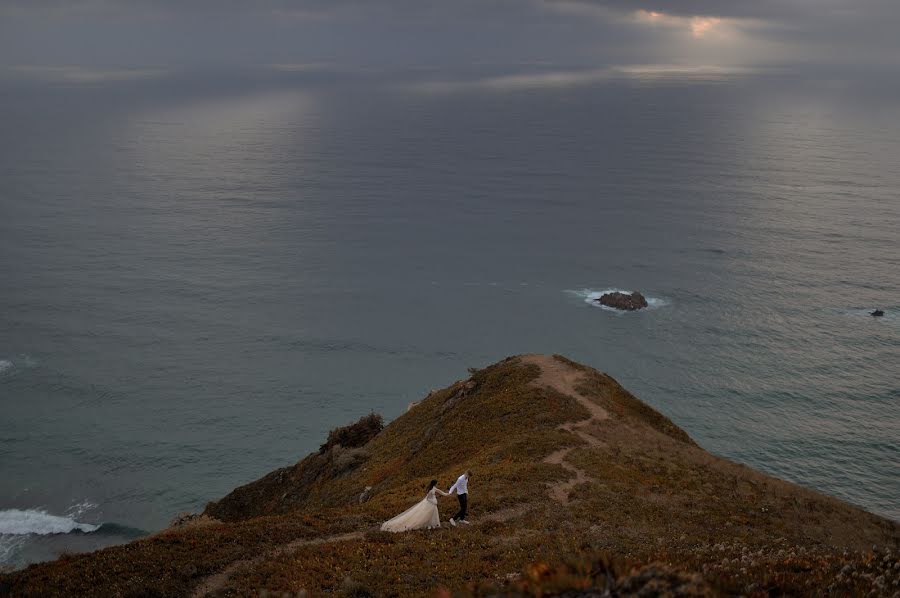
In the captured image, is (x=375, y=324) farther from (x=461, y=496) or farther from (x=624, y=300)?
(x=461, y=496)

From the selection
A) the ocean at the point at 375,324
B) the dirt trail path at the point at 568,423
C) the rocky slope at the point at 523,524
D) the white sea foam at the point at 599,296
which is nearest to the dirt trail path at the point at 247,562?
the rocky slope at the point at 523,524

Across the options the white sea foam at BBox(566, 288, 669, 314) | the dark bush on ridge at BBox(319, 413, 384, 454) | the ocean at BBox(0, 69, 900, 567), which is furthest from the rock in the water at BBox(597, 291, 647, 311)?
the dark bush on ridge at BBox(319, 413, 384, 454)

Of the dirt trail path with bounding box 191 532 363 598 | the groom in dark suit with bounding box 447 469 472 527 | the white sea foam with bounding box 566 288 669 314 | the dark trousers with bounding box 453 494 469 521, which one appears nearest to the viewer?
the dirt trail path with bounding box 191 532 363 598

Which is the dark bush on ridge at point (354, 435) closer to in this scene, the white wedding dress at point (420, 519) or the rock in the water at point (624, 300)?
the white wedding dress at point (420, 519)

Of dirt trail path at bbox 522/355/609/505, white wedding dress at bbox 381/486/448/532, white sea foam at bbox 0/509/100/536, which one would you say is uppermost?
white wedding dress at bbox 381/486/448/532

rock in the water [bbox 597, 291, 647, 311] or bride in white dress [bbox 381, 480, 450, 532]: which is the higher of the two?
bride in white dress [bbox 381, 480, 450, 532]

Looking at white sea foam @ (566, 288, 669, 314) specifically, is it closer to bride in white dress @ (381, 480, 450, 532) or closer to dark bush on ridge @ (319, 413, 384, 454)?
dark bush on ridge @ (319, 413, 384, 454)

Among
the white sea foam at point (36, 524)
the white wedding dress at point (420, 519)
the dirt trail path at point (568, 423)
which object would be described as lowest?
the white sea foam at point (36, 524)

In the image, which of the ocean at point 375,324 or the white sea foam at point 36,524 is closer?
the white sea foam at point 36,524
